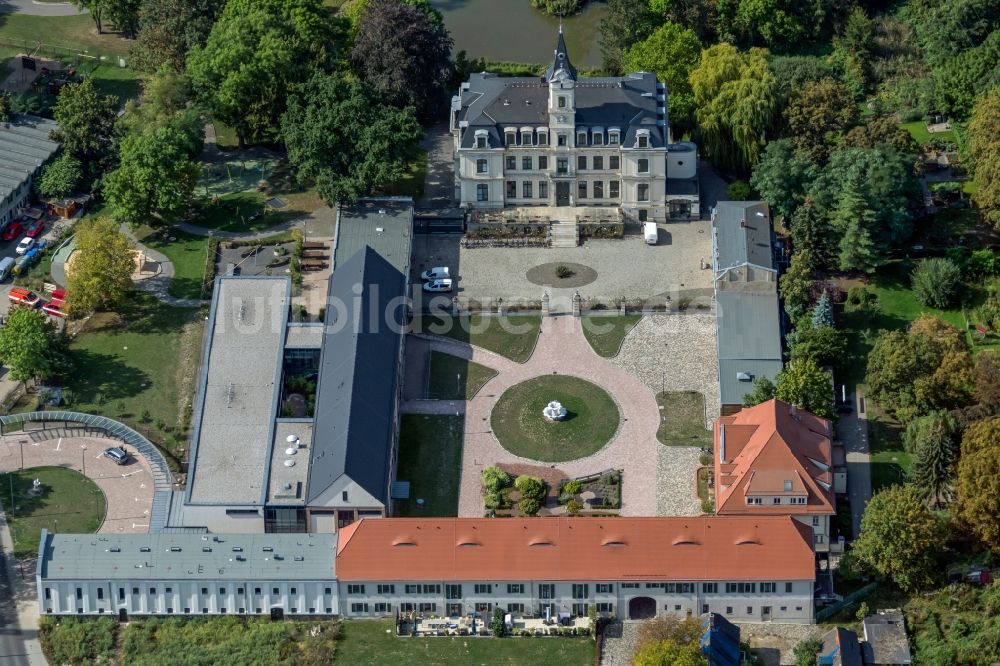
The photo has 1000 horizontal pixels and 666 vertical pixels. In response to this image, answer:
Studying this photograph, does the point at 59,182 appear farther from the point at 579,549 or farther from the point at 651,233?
the point at 579,549

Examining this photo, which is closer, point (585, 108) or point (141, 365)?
point (141, 365)

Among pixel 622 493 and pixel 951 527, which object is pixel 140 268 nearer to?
pixel 622 493

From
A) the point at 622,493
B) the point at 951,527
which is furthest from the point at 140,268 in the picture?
the point at 951,527

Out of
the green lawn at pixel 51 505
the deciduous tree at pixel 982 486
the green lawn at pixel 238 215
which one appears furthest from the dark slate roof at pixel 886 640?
the green lawn at pixel 238 215

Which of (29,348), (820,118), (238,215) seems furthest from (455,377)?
(820,118)

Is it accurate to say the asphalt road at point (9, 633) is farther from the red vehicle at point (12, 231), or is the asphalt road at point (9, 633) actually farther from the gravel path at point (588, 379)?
the red vehicle at point (12, 231)

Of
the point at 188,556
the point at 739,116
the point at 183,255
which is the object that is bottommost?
the point at 188,556

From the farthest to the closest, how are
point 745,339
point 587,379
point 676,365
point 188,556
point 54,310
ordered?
point 54,310 → point 676,365 → point 587,379 → point 745,339 → point 188,556
